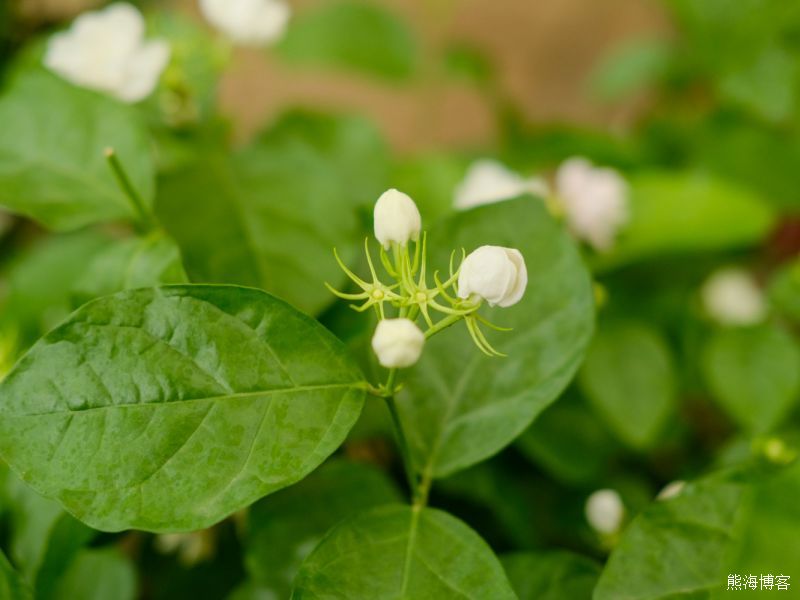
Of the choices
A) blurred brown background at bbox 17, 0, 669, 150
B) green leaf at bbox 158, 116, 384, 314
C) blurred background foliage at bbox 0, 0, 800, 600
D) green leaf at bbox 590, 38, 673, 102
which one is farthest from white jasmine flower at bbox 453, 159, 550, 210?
blurred brown background at bbox 17, 0, 669, 150

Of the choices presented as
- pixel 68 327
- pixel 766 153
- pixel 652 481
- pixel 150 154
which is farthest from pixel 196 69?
pixel 766 153

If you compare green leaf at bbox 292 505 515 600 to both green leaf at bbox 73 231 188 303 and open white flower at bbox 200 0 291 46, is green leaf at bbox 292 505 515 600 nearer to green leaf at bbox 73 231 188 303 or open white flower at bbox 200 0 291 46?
green leaf at bbox 73 231 188 303

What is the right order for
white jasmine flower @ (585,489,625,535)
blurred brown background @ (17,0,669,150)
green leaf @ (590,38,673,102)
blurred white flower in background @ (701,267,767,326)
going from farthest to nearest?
blurred brown background @ (17,0,669,150), green leaf @ (590,38,673,102), blurred white flower in background @ (701,267,767,326), white jasmine flower @ (585,489,625,535)

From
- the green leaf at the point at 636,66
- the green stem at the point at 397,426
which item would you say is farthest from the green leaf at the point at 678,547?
the green leaf at the point at 636,66

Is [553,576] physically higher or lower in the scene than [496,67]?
higher

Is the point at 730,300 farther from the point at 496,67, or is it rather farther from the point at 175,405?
the point at 496,67

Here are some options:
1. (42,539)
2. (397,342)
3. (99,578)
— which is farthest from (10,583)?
(397,342)
